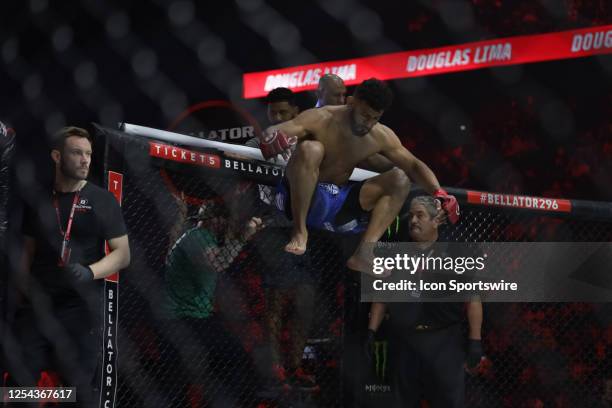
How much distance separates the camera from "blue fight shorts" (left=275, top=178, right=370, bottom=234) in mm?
2746

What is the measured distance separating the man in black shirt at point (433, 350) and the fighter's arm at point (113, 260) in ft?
4.04

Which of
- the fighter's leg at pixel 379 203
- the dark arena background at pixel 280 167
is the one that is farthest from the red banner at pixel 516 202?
the fighter's leg at pixel 379 203

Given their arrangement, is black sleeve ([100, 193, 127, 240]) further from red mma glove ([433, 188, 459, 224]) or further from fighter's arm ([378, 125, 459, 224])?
red mma glove ([433, 188, 459, 224])

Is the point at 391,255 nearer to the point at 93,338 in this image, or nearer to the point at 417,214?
the point at 417,214

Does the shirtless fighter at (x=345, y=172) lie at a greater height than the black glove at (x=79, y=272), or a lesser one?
greater

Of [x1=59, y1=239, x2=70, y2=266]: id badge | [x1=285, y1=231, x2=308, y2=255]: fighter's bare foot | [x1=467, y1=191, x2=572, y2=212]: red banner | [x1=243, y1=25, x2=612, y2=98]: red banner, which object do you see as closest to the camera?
[x1=59, y1=239, x2=70, y2=266]: id badge

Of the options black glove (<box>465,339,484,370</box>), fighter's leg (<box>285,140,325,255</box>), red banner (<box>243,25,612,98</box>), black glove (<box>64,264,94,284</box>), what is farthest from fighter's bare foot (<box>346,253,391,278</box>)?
red banner (<box>243,25,612,98</box>)

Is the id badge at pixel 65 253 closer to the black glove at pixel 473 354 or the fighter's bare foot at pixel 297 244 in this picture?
the fighter's bare foot at pixel 297 244

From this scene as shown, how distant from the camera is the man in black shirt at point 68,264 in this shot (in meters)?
2.22

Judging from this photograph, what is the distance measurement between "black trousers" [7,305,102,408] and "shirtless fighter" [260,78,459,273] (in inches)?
26.5

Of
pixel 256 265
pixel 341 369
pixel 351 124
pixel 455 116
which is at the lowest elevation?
pixel 341 369

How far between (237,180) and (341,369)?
32.5 inches

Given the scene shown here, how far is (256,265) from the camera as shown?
309cm

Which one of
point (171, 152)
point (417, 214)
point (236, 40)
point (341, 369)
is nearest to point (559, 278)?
point (417, 214)
